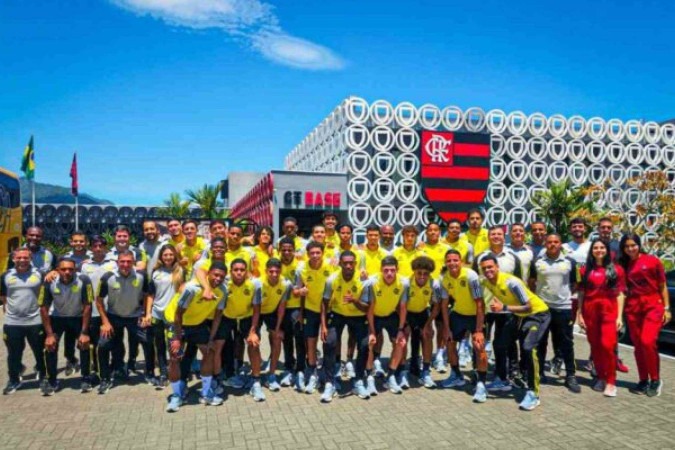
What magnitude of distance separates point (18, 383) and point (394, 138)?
98.6ft

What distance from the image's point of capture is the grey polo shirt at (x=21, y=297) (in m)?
6.29

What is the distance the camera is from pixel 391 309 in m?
6.46

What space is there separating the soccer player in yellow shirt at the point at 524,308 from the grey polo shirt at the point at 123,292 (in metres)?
4.83

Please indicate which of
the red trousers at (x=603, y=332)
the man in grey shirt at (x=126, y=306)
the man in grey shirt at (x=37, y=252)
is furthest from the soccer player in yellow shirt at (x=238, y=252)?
the red trousers at (x=603, y=332)

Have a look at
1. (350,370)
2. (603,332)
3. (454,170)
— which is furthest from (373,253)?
(454,170)

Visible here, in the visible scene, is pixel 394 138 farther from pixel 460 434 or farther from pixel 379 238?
pixel 460 434

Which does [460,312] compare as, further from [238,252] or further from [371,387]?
[238,252]

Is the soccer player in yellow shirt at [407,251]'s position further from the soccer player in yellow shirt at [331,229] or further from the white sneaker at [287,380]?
the white sneaker at [287,380]

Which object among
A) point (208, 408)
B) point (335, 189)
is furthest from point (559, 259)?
point (335, 189)

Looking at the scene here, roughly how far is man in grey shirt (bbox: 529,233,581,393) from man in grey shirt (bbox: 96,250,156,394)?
5.54 m

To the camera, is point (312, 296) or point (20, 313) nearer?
point (20, 313)

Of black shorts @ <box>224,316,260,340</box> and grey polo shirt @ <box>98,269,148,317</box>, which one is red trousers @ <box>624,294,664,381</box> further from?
grey polo shirt @ <box>98,269,148,317</box>

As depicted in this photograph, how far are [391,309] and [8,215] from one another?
1424 centimetres

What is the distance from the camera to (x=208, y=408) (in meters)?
5.76
